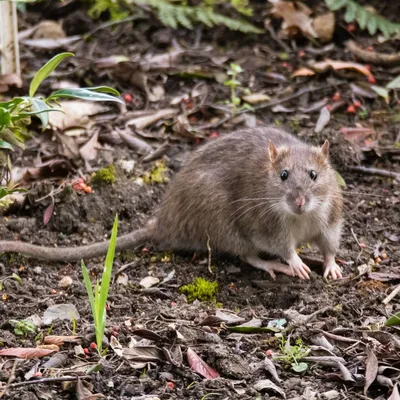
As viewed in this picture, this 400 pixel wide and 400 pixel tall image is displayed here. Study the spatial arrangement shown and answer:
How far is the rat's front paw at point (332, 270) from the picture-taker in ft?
19.6

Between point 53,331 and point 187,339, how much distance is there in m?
0.80

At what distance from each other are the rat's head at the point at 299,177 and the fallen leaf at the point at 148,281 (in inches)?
40.6

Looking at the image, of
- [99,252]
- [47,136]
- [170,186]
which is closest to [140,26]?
[47,136]

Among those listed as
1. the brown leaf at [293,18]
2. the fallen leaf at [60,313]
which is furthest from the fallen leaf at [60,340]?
the brown leaf at [293,18]

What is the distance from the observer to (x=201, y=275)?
608 cm

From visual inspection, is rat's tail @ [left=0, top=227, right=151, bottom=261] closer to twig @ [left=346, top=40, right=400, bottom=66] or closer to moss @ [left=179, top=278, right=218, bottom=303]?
moss @ [left=179, top=278, right=218, bottom=303]

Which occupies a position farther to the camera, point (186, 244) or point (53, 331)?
point (186, 244)

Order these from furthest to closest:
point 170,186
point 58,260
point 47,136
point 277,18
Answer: point 277,18
point 47,136
point 170,186
point 58,260

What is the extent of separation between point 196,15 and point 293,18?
1.07 metres

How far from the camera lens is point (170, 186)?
6.60 meters

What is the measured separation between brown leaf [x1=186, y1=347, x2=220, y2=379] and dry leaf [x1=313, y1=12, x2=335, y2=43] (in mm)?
5473

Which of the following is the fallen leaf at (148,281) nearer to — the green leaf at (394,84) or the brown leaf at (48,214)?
the brown leaf at (48,214)

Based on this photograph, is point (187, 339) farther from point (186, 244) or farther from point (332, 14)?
point (332, 14)

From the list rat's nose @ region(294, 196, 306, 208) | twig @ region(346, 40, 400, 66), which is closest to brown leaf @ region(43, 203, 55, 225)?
rat's nose @ region(294, 196, 306, 208)
